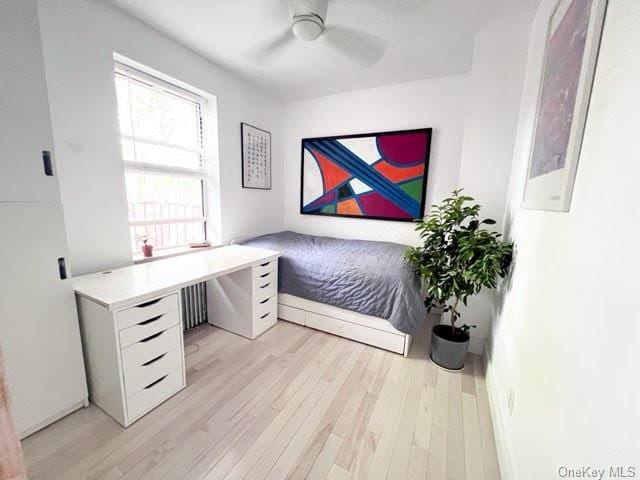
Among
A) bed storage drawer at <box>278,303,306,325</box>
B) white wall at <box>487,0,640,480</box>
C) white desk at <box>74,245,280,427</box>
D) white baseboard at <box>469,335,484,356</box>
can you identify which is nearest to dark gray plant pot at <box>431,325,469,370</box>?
white baseboard at <box>469,335,484,356</box>

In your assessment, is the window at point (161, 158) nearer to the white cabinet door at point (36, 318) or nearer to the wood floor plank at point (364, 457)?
the white cabinet door at point (36, 318)

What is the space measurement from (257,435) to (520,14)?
314 cm

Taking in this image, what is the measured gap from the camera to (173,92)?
2193 millimetres

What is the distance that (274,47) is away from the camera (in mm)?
2068

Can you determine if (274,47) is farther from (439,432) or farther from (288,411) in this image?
(439,432)

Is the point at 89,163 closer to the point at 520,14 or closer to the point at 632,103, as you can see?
the point at 632,103

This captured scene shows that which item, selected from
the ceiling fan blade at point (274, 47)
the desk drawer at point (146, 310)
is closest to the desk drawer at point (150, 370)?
the desk drawer at point (146, 310)

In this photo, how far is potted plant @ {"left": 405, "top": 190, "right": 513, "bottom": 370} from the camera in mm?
1555

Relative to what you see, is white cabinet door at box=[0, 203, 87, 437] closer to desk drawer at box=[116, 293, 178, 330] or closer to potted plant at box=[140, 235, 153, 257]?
desk drawer at box=[116, 293, 178, 330]

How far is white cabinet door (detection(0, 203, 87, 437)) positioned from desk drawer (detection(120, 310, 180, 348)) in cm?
35

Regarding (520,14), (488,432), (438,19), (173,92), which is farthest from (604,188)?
(173,92)

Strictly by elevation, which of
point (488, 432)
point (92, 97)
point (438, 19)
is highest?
point (438, 19)

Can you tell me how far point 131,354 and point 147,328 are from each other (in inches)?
5.6

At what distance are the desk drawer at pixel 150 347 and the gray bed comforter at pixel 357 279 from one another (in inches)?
42.2
